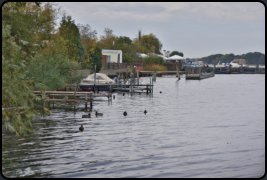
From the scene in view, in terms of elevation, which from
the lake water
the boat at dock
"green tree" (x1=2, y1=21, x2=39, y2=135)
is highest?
"green tree" (x1=2, y1=21, x2=39, y2=135)

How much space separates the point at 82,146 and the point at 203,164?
5.71 meters

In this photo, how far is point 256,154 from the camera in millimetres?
15844

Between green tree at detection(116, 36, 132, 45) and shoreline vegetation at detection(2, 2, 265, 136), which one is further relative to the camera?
green tree at detection(116, 36, 132, 45)

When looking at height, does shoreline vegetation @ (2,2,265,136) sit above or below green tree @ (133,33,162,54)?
below

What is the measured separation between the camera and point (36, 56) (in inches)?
1379

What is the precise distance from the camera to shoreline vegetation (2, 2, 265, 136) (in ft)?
35.0

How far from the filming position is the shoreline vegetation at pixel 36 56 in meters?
10.7

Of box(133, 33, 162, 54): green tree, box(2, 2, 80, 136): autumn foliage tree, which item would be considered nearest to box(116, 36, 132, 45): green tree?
box(133, 33, 162, 54): green tree

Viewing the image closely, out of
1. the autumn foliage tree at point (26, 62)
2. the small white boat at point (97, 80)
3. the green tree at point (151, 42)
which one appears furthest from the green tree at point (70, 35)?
the green tree at point (151, 42)

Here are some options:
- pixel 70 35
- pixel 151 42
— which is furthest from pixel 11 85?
pixel 151 42

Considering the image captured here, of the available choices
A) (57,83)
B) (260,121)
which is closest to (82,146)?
(260,121)

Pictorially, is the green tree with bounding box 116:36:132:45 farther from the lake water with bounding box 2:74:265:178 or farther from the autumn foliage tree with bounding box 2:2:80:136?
the lake water with bounding box 2:74:265:178

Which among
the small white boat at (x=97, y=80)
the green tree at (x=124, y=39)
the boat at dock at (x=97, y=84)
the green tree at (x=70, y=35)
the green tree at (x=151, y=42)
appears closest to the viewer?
the boat at dock at (x=97, y=84)

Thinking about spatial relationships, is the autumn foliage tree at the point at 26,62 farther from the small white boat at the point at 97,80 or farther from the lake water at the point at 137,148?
the small white boat at the point at 97,80
